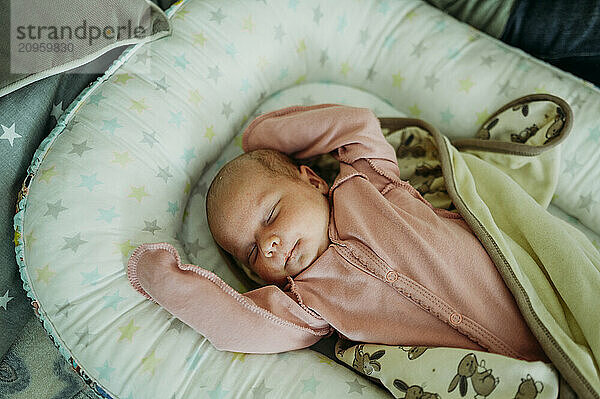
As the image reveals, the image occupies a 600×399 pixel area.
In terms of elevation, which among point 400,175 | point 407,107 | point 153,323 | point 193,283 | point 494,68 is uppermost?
point 494,68

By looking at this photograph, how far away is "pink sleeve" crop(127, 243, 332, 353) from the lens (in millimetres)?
1039

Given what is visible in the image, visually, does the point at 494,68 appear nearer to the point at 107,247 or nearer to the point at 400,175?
the point at 400,175

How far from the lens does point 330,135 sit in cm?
127

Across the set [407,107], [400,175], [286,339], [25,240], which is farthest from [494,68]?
[25,240]

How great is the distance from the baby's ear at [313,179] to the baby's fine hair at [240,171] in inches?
0.9

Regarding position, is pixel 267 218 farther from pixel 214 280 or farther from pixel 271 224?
pixel 214 280

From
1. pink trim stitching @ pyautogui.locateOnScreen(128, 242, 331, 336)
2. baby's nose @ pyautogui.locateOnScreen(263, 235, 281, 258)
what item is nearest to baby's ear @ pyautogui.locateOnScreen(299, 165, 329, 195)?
baby's nose @ pyautogui.locateOnScreen(263, 235, 281, 258)

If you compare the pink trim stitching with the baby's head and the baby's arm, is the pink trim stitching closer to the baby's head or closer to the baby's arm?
the baby's head

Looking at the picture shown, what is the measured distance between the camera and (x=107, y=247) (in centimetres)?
109

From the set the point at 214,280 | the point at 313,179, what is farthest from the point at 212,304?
the point at 313,179

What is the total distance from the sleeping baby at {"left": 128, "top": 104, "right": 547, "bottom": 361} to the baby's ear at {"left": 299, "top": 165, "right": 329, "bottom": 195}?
0.10 feet

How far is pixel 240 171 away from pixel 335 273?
29 centimetres

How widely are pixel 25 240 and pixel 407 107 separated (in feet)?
3.23

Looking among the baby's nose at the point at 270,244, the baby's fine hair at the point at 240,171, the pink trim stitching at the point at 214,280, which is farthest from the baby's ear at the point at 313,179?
the pink trim stitching at the point at 214,280
